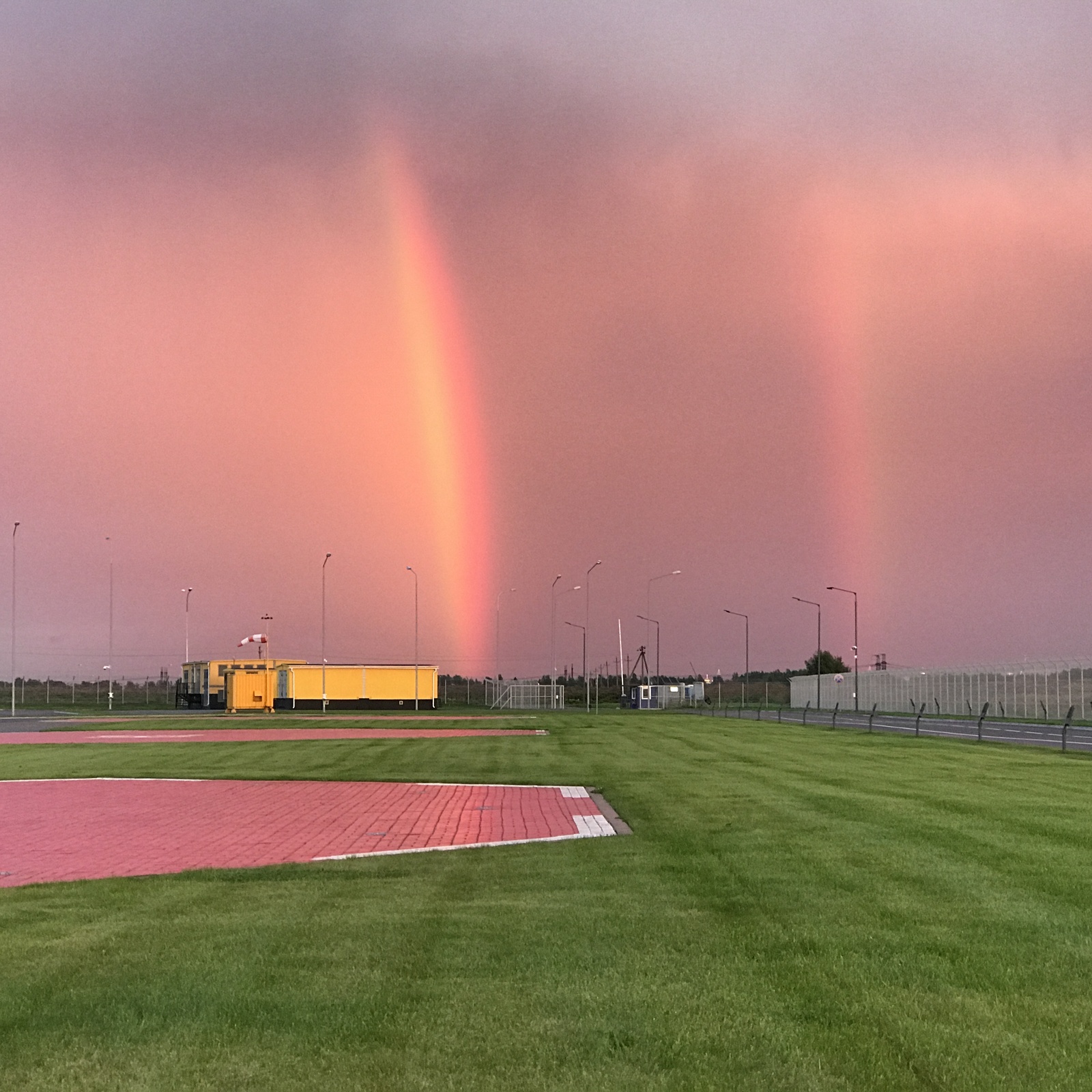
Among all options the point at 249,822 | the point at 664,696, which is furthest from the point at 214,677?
the point at 249,822

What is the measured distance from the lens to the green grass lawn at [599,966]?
17.0 ft

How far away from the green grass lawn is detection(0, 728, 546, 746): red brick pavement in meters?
26.0

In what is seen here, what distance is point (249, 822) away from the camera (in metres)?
15.5

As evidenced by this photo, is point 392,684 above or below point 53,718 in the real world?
above

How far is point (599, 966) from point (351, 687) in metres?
73.8

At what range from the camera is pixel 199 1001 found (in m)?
6.19

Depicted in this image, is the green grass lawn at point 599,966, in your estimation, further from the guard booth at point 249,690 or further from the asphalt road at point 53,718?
the guard booth at point 249,690

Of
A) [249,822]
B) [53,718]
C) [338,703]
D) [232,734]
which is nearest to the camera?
[249,822]

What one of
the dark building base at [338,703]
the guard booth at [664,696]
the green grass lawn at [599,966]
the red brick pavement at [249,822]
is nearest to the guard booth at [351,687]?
the dark building base at [338,703]

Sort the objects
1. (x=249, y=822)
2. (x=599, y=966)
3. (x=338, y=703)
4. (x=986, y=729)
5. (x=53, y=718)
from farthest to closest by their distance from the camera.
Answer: (x=338, y=703) → (x=53, y=718) → (x=986, y=729) → (x=249, y=822) → (x=599, y=966)

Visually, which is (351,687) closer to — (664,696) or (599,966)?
(664,696)

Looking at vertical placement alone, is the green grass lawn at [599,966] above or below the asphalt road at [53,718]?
above

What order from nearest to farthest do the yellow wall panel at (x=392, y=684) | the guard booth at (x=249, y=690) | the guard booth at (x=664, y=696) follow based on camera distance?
the guard booth at (x=249, y=690), the yellow wall panel at (x=392, y=684), the guard booth at (x=664, y=696)

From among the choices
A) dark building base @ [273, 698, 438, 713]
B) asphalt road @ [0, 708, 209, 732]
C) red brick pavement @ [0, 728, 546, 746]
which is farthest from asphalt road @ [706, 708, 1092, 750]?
asphalt road @ [0, 708, 209, 732]
